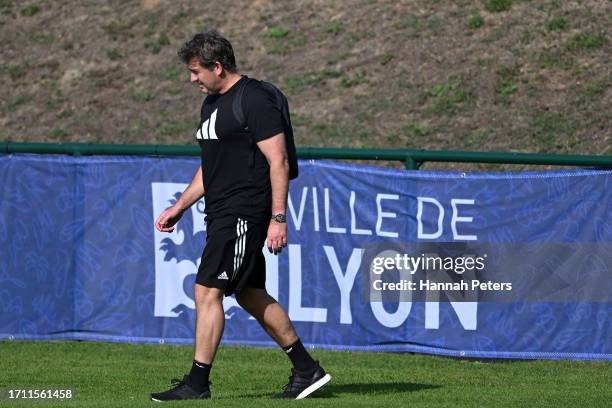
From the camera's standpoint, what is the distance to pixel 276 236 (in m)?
6.50

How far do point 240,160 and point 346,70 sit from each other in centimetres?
1343

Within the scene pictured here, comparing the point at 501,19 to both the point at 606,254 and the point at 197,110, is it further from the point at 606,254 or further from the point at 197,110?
the point at 606,254

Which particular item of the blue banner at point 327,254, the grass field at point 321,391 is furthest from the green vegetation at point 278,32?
the grass field at point 321,391

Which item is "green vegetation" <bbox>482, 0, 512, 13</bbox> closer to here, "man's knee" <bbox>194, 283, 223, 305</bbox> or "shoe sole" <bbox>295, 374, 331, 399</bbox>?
"shoe sole" <bbox>295, 374, 331, 399</bbox>

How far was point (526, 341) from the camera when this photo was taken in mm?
9414

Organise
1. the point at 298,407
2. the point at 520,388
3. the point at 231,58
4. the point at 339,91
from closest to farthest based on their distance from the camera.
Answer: the point at 298,407, the point at 231,58, the point at 520,388, the point at 339,91

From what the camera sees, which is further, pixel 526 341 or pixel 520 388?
pixel 526 341

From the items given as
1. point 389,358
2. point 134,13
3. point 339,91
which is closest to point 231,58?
point 389,358

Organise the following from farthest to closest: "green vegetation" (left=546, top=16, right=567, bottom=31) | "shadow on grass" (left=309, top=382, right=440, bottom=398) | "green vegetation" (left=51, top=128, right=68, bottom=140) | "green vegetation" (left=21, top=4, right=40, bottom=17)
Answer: "green vegetation" (left=21, top=4, right=40, bottom=17)
"green vegetation" (left=51, top=128, right=68, bottom=140)
"green vegetation" (left=546, top=16, right=567, bottom=31)
"shadow on grass" (left=309, top=382, right=440, bottom=398)

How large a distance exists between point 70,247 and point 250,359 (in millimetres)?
1966

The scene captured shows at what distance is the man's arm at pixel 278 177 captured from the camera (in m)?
6.52

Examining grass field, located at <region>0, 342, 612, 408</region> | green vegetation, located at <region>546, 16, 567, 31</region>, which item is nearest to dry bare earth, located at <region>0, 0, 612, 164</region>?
green vegetation, located at <region>546, 16, 567, 31</region>

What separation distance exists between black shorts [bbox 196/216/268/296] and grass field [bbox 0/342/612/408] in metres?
0.64

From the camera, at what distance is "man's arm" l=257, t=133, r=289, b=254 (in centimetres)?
652
